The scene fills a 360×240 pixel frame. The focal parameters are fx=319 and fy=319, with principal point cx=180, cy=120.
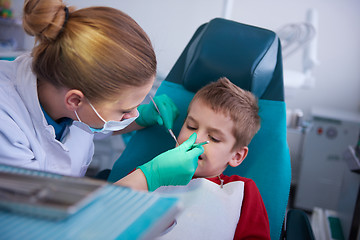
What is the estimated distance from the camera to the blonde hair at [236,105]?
1.20 m

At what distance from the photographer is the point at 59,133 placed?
3.71 ft

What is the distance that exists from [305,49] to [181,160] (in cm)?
177

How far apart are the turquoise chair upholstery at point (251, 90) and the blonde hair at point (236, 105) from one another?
4 cm

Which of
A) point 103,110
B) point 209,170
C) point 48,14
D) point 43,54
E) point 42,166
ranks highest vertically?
point 48,14

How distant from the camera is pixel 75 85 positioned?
0.88 meters

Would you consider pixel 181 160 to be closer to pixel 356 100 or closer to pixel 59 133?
pixel 59 133

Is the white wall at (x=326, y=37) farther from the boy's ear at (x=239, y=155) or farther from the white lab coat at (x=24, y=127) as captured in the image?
the white lab coat at (x=24, y=127)

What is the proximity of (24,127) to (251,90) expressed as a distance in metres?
0.81

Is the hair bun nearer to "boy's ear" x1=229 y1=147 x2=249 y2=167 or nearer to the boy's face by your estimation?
the boy's face

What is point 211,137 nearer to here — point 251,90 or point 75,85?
point 251,90

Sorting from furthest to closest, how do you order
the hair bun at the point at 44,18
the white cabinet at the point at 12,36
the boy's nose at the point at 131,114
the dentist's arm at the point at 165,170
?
the white cabinet at the point at 12,36 → the boy's nose at the point at 131,114 → the dentist's arm at the point at 165,170 → the hair bun at the point at 44,18

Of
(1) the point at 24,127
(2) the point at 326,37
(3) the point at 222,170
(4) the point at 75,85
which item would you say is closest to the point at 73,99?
(4) the point at 75,85

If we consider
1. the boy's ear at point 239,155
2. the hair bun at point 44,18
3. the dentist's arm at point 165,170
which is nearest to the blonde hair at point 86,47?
the hair bun at point 44,18

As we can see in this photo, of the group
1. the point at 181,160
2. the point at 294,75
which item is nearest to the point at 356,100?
the point at 294,75
